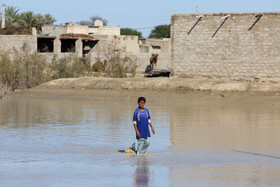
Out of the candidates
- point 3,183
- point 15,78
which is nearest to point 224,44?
point 15,78

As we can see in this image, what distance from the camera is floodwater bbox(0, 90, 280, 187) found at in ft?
31.6

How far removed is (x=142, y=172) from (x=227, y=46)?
20410mm

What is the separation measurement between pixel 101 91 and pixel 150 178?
→ 2091 centimetres

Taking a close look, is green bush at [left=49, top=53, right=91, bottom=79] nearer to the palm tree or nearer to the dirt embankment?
the dirt embankment

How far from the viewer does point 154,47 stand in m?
58.8

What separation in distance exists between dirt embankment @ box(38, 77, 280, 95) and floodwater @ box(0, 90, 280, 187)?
1488 millimetres

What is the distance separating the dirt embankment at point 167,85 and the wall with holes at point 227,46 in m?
1.01

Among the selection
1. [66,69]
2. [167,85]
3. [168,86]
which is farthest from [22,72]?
[168,86]

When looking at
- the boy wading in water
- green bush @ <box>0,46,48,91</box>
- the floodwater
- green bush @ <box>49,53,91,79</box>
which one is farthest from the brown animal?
the boy wading in water

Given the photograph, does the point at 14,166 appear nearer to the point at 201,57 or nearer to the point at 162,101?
the point at 162,101

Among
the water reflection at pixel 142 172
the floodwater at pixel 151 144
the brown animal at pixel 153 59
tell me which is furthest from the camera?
the brown animal at pixel 153 59

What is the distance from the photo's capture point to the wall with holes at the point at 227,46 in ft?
94.2

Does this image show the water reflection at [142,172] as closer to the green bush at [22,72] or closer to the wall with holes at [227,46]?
the wall with holes at [227,46]

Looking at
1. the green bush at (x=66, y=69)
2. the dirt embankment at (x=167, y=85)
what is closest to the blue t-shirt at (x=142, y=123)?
the dirt embankment at (x=167, y=85)
